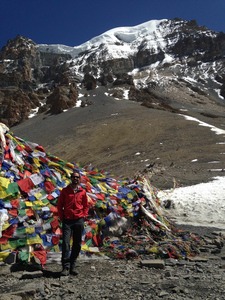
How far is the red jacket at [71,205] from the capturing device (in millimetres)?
8117

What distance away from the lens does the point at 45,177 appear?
11.3 meters

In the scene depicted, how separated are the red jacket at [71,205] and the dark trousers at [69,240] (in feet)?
0.44

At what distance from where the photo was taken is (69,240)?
817 cm

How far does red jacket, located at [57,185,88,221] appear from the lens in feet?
26.6

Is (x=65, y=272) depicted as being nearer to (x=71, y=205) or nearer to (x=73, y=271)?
(x=73, y=271)

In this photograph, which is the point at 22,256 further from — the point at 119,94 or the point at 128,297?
the point at 119,94

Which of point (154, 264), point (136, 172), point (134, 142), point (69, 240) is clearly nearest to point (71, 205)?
point (69, 240)

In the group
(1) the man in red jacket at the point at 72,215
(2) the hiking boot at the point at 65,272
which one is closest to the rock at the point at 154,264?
(1) the man in red jacket at the point at 72,215

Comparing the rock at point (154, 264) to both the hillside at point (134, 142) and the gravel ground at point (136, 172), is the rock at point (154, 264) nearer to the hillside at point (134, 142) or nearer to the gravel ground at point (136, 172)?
the gravel ground at point (136, 172)

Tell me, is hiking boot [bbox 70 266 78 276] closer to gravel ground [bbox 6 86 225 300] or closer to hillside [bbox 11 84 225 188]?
gravel ground [bbox 6 86 225 300]

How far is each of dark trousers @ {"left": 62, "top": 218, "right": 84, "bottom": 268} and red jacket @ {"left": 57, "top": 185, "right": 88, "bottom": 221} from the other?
14 centimetres

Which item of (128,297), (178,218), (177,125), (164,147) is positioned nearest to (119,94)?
(177,125)

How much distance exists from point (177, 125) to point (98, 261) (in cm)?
5514

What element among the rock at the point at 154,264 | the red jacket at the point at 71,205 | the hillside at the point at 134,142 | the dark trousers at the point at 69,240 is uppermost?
the hillside at the point at 134,142
